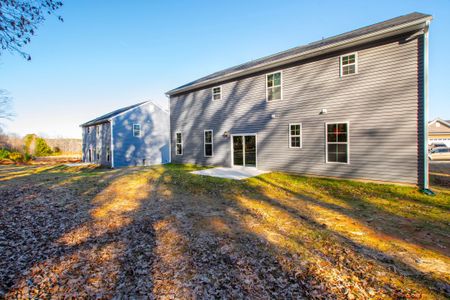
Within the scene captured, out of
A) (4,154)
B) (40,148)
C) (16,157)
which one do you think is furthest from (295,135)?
(40,148)

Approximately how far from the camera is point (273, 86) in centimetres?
1144

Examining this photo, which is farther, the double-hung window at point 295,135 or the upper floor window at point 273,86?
the upper floor window at point 273,86

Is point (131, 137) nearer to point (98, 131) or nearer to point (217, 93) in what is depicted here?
point (98, 131)

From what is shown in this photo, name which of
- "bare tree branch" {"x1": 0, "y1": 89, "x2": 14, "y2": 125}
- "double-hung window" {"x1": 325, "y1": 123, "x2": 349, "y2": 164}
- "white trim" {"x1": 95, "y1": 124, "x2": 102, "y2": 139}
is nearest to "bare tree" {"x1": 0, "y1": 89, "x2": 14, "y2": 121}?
"bare tree branch" {"x1": 0, "y1": 89, "x2": 14, "y2": 125}

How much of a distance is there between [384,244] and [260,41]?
1447cm

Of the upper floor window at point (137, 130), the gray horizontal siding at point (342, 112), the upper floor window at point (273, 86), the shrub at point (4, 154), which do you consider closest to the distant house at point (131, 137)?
the upper floor window at point (137, 130)

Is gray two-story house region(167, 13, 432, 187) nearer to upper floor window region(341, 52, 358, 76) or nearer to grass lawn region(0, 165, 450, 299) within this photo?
upper floor window region(341, 52, 358, 76)

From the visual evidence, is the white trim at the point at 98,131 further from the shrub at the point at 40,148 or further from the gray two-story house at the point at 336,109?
the gray two-story house at the point at 336,109

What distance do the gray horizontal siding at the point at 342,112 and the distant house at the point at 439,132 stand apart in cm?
2805

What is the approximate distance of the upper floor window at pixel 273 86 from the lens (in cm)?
1123

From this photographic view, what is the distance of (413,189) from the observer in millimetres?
7617

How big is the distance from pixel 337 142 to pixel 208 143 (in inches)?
316

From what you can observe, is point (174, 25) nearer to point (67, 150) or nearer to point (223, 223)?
point (223, 223)

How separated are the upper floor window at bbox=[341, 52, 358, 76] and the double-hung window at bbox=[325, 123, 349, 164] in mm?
2285
